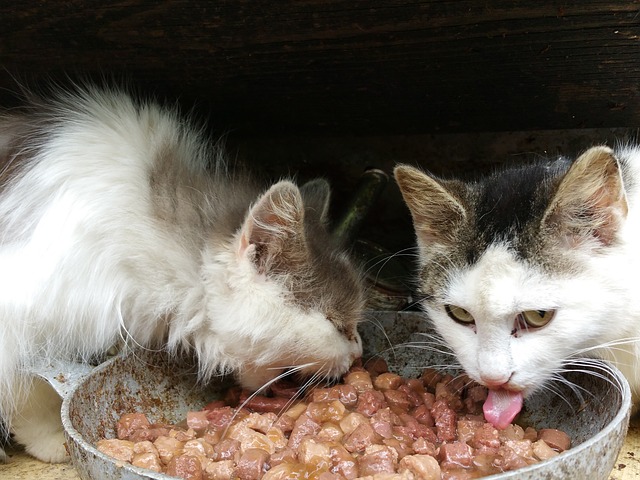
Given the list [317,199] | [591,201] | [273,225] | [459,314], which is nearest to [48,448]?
[273,225]

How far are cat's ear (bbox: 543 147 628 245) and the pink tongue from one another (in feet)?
1.37

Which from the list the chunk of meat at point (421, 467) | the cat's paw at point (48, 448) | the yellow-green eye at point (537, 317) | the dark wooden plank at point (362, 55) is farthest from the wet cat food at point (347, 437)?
the dark wooden plank at point (362, 55)

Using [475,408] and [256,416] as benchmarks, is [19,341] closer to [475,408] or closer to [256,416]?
[256,416]

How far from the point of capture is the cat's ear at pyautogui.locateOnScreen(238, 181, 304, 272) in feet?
5.60

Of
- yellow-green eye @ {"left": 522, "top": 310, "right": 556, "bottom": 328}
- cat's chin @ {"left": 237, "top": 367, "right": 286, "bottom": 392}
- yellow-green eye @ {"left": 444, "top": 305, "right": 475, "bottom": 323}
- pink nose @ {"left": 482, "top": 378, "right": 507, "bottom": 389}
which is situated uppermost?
yellow-green eye @ {"left": 522, "top": 310, "right": 556, "bottom": 328}

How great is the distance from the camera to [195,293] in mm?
1894

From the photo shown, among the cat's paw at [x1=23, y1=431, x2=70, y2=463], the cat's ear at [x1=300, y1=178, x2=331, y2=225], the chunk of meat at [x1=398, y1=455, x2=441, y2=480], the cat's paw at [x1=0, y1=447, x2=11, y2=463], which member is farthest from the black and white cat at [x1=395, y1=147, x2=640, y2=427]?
the cat's paw at [x1=0, y1=447, x2=11, y2=463]

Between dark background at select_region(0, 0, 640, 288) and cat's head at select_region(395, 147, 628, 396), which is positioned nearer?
cat's head at select_region(395, 147, 628, 396)

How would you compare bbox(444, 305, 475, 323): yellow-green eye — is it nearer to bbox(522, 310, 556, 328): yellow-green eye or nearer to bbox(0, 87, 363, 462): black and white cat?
bbox(522, 310, 556, 328): yellow-green eye

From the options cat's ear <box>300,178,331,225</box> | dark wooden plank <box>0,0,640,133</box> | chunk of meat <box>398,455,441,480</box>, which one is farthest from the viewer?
cat's ear <box>300,178,331,225</box>

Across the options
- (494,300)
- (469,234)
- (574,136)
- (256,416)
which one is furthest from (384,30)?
(574,136)

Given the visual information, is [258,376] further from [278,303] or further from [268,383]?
[278,303]

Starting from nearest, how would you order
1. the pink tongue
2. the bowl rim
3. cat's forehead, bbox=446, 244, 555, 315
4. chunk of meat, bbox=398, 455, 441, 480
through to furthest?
the bowl rim < chunk of meat, bbox=398, 455, 441, 480 < cat's forehead, bbox=446, 244, 555, 315 < the pink tongue

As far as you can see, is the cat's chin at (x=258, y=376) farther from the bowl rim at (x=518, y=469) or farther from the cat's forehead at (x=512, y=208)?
the cat's forehead at (x=512, y=208)
